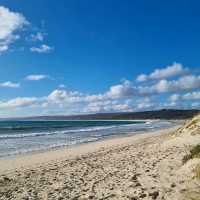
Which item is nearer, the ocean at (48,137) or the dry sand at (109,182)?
the dry sand at (109,182)

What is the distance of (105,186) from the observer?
29.7ft

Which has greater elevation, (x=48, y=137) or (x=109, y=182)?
(x=109, y=182)

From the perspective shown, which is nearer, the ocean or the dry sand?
the dry sand

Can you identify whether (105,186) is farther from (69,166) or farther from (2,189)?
(69,166)

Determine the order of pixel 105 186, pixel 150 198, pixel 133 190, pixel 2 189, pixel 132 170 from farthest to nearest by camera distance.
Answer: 1. pixel 132 170
2. pixel 2 189
3. pixel 105 186
4. pixel 133 190
5. pixel 150 198

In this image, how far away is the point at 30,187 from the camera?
32.1 ft

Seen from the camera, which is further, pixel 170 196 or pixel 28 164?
pixel 28 164

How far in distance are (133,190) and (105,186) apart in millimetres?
994

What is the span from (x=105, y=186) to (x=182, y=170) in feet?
8.02

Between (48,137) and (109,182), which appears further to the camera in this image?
(48,137)

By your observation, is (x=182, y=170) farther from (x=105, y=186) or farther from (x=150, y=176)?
(x=105, y=186)

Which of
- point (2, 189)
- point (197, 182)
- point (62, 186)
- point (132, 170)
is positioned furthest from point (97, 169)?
point (197, 182)

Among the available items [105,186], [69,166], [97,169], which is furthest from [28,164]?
[105,186]

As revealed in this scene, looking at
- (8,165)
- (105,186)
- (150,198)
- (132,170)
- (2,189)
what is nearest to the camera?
(150,198)
